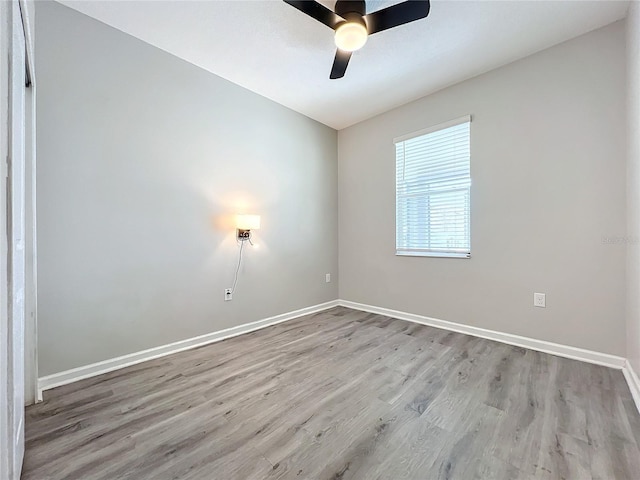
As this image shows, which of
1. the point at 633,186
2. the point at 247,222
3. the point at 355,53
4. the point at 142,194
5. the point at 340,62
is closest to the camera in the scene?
the point at 633,186

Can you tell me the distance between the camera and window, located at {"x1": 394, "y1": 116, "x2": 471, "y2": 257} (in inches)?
114

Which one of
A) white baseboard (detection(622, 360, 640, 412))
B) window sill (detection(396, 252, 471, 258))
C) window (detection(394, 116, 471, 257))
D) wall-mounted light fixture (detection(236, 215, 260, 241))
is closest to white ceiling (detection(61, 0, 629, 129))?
window (detection(394, 116, 471, 257))

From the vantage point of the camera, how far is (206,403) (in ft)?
5.56

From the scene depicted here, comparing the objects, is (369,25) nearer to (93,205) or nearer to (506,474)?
(93,205)

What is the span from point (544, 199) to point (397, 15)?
1972 millimetres

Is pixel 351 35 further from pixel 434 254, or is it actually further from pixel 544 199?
pixel 434 254

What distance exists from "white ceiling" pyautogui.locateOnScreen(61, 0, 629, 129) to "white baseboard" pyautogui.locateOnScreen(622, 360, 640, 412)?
8.46 feet

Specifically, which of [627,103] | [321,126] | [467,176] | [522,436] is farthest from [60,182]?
[627,103]

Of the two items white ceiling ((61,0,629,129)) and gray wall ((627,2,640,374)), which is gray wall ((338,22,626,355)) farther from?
white ceiling ((61,0,629,129))

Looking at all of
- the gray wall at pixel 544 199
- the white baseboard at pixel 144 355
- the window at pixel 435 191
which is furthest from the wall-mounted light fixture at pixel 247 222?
the gray wall at pixel 544 199

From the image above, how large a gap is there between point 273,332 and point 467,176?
8.79 ft

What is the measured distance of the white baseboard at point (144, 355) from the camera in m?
1.89

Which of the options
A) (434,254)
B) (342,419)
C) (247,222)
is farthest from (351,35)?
(342,419)

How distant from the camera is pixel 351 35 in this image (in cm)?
186
